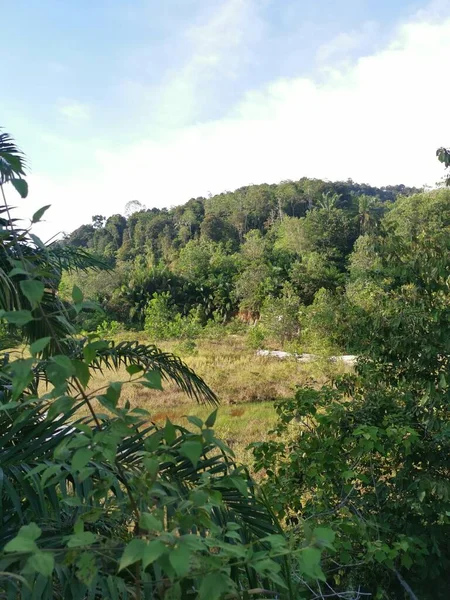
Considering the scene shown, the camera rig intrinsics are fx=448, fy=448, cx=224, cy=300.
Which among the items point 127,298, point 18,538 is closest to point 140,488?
point 18,538

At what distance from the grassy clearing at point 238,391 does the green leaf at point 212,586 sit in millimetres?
5143

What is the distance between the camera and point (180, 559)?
45 centimetres

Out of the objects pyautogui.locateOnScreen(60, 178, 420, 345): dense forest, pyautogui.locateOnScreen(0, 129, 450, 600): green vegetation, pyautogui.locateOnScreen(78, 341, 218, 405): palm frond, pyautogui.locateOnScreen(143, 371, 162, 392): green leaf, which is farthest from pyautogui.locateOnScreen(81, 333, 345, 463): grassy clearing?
pyautogui.locateOnScreen(143, 371, 162, 392): green leaf

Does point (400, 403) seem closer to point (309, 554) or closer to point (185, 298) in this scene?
point (309, 554)

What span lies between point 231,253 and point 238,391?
2366 cm

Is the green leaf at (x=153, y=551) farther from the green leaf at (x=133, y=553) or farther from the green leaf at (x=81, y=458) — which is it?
the green leaf at (x=81, y=458)

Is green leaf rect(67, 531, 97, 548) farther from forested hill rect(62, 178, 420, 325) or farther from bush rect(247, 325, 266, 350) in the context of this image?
bush rect(247, 325, 266, 350)

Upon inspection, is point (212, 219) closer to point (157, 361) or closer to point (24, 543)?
point (157, 361)

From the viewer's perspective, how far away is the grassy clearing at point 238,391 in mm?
6941

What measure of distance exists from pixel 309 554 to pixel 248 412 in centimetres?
758

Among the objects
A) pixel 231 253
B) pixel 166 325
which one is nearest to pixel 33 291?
pixel 166 325

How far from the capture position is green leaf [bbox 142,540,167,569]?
442 millimetres

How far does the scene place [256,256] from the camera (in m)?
26.2

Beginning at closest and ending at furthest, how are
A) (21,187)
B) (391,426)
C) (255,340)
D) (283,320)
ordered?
(21,187), (391,426), (255,340), (283,320)
